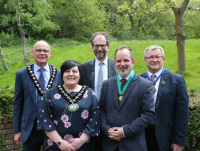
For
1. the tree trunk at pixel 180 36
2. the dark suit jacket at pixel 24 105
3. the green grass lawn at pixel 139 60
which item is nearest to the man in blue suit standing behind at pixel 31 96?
the dark suit jacket at pixel 24 105

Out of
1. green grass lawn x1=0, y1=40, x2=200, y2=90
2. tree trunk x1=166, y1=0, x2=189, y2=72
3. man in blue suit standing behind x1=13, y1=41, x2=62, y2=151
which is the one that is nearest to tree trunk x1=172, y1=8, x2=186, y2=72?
tree trunk x1=166, y1=0, x2=189, y2=72

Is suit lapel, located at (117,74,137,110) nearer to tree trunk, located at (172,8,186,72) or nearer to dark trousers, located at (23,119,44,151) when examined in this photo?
dark trousers, located at (23,119,44,151)

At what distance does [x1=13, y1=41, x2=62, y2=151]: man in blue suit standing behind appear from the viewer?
10.8 ft

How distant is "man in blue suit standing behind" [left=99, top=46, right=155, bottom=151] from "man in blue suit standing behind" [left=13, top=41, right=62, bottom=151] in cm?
126

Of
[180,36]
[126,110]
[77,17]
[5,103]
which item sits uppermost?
[77,17]

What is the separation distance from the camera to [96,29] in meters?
24.9

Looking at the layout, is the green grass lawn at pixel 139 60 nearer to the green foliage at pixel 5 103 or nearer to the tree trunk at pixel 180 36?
the tree trunk at pixel 180 36

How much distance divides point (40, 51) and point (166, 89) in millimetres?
2369

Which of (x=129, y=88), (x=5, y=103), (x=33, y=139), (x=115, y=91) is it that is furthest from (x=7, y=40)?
(x=129, y=88)

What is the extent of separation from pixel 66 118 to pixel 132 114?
98cm

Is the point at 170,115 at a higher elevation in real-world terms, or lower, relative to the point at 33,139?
higher

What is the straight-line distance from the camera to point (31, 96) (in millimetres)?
3330

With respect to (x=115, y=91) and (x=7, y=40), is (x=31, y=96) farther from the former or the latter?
(x=7, y=40)

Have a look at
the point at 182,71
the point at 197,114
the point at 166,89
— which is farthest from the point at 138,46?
the point at 166,89
